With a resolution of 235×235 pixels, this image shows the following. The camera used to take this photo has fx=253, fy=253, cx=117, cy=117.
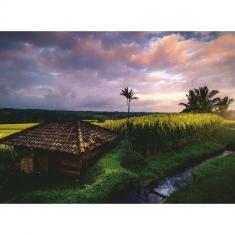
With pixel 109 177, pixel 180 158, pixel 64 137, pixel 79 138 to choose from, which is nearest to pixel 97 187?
pixel 109 177

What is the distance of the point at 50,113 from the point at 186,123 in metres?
4.66

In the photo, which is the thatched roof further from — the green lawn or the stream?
the stream

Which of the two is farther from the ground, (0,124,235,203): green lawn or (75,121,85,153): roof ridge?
(75,121,85,153): roof ridge

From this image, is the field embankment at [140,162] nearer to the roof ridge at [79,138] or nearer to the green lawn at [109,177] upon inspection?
the green lawn at [109,177]

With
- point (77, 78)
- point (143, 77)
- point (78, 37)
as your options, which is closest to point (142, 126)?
point (143, 77)

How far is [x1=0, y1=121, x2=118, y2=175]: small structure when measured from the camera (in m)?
6.12

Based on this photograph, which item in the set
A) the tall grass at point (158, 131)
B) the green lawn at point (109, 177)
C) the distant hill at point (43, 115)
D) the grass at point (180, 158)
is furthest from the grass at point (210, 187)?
the distant hill at point (43, 115)

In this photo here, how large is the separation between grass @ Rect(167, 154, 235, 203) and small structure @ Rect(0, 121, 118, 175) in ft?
7.70

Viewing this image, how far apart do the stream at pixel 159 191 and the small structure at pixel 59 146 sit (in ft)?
4.62

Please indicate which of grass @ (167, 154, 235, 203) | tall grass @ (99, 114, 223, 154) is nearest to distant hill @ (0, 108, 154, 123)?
tall grass @ (99, 114, 223, 154)

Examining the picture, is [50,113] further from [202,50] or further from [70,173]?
[202,50]

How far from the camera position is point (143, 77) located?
6.49 meters

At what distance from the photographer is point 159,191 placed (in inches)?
226

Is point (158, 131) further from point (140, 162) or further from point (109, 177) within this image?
point (109, 177)
